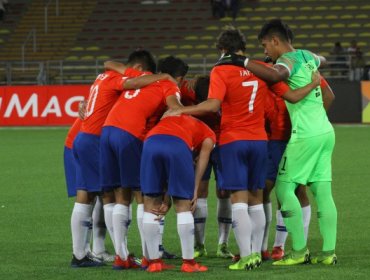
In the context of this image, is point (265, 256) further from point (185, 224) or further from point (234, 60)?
point (234, 60)

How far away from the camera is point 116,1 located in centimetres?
3912

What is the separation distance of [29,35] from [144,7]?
4.57m

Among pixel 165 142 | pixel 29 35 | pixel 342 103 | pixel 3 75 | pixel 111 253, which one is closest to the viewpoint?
pixel 165 142

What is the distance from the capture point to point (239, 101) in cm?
845

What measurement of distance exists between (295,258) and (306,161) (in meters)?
0.85

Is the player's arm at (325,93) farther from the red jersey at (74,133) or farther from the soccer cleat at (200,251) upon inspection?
the red jersey at (74,133)

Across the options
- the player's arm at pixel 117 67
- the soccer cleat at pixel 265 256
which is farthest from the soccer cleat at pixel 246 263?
the player's arm at pixel 117 67

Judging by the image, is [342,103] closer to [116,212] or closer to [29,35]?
[29,35]

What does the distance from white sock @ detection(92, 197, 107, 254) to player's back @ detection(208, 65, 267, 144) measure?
1.63 meters

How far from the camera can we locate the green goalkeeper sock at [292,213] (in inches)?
340

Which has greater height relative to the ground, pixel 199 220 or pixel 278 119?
pixel 278 119

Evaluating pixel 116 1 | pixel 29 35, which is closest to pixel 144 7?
pixel 116 1

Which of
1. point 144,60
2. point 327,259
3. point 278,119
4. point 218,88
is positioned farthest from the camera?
point 278,119

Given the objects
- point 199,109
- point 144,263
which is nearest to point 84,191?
point 144,263
